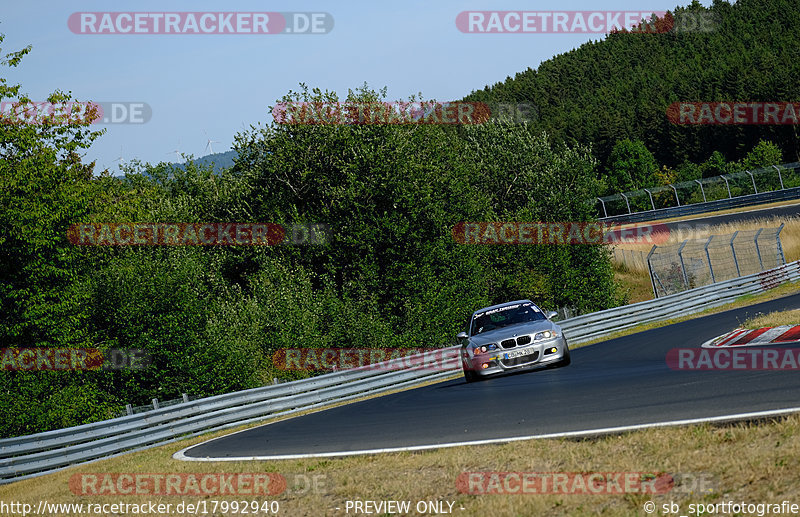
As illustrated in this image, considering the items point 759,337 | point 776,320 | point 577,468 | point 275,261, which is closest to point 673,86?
point 275,261

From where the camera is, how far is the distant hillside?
344ft

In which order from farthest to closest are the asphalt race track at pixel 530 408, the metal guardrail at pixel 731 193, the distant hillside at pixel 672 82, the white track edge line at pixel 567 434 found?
the distant hillside at pixel 672 82 → the metal guardrail at pixel 731 193 → the asphalt race track at pixel 530 408 → the white track edge line at pixel 567 434

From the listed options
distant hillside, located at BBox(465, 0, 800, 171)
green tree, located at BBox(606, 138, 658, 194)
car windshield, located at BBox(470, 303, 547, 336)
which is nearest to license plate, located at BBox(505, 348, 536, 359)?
car windshield, located at BBox(470, 303, 547, 336)

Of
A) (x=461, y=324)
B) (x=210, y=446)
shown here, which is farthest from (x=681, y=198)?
(x=210, y=446)

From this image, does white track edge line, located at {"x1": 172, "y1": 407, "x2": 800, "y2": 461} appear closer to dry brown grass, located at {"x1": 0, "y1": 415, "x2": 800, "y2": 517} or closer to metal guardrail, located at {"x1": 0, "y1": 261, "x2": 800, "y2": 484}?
dry brown grass, located at {"x1": 0, "y1": 415, "x2": 800, "y2": 517}

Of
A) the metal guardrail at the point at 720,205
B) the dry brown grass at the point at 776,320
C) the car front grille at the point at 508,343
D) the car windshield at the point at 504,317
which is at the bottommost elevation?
the dry brown grass at the point at 776,320

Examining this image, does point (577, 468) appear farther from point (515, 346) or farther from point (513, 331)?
point (513, 331)

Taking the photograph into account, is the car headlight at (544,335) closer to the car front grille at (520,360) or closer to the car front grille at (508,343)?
the car front grille at (520,360)

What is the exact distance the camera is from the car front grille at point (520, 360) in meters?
14.2

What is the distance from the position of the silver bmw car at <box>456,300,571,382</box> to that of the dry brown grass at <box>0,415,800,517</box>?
5.66 m

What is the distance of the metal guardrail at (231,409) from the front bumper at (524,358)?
5.41m

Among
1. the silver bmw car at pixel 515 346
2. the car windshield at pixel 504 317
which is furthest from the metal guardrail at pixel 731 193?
the silver bmw car at pixel 515 346

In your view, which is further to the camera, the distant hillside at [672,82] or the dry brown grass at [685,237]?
the distant hillside at [672,82]

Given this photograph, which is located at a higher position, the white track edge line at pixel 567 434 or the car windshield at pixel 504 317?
the car windshield at pixel 504 317
